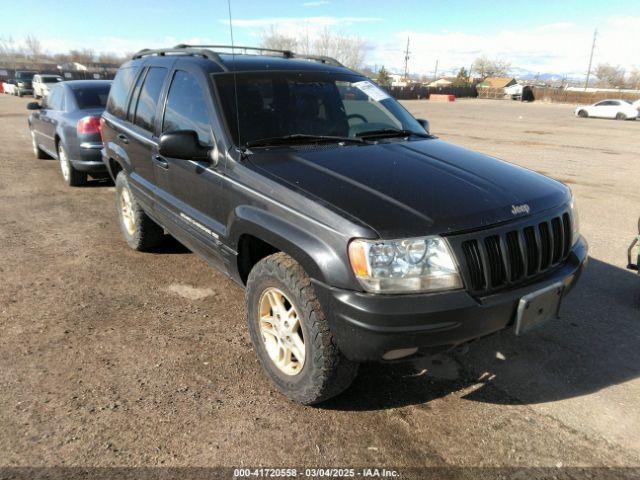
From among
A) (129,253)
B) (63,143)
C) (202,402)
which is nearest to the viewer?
(202,402)

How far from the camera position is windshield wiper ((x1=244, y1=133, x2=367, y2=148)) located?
3.05 metres

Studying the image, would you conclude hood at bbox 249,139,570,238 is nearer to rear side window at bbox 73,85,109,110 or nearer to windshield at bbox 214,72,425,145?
windshield at bbox 214,72,425,145

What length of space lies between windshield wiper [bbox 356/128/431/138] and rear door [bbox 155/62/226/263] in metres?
1.09

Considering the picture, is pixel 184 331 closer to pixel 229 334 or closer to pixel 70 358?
pixel 229 334

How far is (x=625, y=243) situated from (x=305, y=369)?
4.74 metres

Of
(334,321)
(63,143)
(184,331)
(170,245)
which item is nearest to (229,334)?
(184,331)

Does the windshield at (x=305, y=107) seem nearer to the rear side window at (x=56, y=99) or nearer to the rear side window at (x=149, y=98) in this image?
the rear side window at (x=149, y=98)

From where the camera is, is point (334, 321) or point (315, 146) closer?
point (334, 321)

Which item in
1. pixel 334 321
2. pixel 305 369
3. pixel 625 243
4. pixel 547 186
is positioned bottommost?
pixel 625 243

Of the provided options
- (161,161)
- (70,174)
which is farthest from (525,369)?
(70,174)

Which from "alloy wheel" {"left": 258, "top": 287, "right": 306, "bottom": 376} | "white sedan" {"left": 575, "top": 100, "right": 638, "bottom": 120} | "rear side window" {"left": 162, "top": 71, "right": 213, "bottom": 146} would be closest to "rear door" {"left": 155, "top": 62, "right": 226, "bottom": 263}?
"rear side window" {"left": 162, "top": 71, "right": 213, "bottom": 146}

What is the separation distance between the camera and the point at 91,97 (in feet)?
25.8

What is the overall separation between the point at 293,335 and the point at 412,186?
1.05 meters

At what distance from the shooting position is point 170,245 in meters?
5.24
